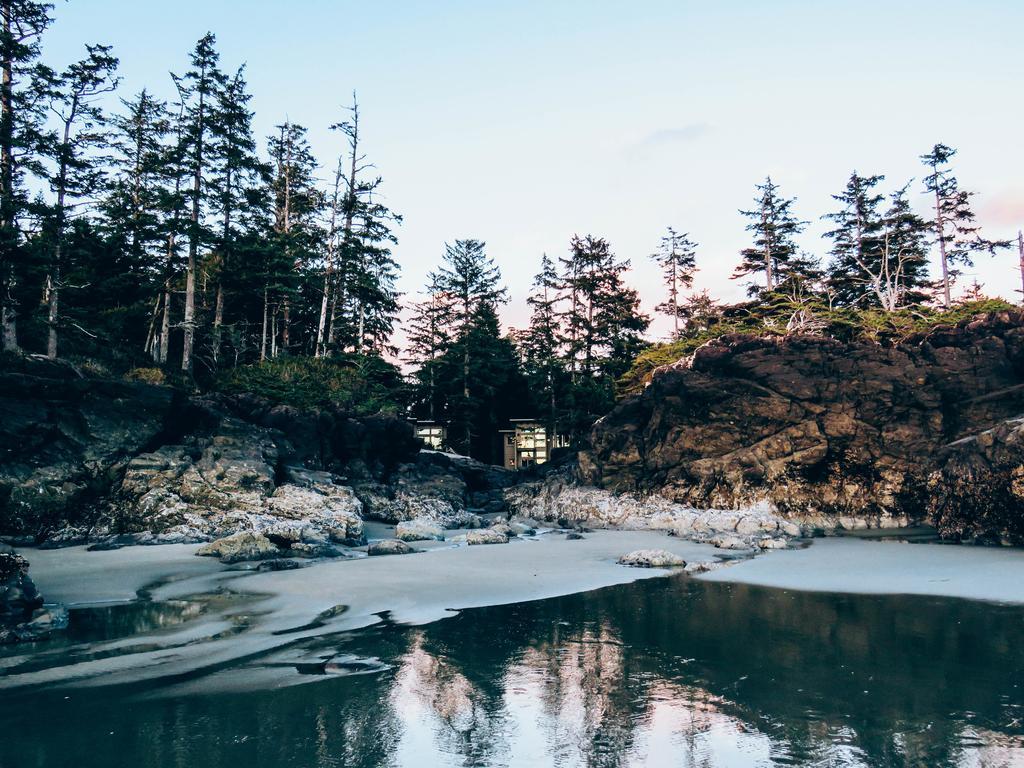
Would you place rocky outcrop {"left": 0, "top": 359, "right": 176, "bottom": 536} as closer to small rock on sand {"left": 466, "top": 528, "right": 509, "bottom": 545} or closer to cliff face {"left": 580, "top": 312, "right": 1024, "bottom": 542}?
small rock on sand {"left": 466, "top": 528, "right": 509, "bottom": 545}

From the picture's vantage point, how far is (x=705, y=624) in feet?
31.9

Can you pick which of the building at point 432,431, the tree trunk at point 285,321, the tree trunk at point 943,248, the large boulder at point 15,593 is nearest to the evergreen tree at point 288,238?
the tree trunk at point 285,321

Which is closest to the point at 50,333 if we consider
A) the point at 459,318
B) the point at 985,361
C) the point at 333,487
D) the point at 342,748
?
the point at 333,487

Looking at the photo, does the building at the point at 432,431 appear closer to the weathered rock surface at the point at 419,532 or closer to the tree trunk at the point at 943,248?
the weathered rock surface at the point at 419,532

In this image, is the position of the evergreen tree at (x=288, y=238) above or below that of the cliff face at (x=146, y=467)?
above

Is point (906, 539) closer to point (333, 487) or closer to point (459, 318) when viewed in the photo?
point (333, 487)

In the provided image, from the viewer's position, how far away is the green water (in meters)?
5.16

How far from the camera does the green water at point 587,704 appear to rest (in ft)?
16.9

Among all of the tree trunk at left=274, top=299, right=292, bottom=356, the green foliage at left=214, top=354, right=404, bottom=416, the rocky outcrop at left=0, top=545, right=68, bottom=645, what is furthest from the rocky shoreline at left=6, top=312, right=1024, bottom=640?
the tree trunk at left=274, top=299, right=292, bottom=356

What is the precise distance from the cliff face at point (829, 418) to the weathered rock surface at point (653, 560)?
35.0ft

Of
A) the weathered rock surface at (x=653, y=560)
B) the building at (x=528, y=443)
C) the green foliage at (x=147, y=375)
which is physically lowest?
the weathered rock surface at (x=653, y=560)

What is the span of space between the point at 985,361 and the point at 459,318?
36.5 m

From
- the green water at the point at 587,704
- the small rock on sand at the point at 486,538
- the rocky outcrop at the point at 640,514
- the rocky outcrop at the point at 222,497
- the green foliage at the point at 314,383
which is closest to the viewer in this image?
the green water at the point at 587,704

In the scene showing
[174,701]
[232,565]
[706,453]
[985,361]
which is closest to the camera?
[174,701]
